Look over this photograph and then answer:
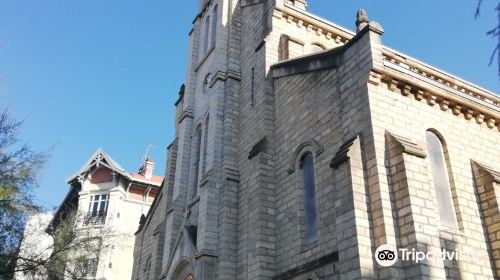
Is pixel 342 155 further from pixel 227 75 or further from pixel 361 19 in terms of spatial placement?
pixel 227 75

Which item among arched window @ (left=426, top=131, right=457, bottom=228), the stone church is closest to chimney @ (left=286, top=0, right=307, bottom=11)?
the stone church

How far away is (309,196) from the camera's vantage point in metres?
13.6

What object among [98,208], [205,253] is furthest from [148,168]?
[205,253]

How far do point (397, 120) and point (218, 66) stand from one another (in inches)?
368

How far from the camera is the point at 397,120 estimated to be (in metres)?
12.1

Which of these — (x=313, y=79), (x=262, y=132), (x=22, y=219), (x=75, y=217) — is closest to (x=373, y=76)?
(x=313, y=79)

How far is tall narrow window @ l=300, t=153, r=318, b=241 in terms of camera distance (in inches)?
514

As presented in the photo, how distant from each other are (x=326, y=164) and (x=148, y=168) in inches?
1127

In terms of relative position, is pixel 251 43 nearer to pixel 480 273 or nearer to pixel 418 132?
pixel 418 132

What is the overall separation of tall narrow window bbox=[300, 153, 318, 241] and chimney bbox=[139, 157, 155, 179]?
26.8 metres

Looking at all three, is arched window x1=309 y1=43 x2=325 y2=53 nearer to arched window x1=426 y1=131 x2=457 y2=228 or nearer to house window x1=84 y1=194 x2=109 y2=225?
arched window x1=426 y1=131 x2=457 y2=228

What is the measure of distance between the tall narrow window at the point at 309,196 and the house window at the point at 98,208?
23326mm

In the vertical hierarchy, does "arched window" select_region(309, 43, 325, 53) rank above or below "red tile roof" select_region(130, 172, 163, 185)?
below

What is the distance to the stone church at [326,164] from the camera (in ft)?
35.4
